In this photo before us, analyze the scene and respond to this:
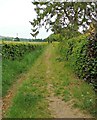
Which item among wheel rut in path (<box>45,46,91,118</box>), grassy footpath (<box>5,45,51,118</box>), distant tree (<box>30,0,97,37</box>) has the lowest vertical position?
wheel rut in path (<box>45,46,91,118</box>)

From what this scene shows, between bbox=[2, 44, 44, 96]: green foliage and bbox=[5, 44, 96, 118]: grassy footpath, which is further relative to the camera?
bbox=[2, 44, 44, 96]: green foliage

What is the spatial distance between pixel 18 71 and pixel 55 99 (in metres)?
9.40

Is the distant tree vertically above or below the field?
above

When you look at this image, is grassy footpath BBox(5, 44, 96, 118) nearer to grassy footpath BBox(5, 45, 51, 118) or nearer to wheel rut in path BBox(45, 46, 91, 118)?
grassy footpath BBox(5, 45, 51, 118)

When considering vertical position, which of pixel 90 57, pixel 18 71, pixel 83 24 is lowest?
pixel 18 71

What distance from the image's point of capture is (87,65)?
46.8 ft

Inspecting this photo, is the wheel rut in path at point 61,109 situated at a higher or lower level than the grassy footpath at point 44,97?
lower

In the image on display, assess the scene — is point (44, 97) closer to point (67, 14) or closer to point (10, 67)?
point (67, 14)

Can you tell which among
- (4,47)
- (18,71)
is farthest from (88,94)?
(4,47)

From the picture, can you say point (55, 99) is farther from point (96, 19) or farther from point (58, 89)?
point (96, 19)

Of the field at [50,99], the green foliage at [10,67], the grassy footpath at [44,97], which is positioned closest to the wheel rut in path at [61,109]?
the field at [50,99]

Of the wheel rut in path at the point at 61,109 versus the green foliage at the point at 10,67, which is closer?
the wheel rut in path at the point at 61,109

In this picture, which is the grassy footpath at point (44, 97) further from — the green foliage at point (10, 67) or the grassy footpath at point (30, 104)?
the green foliage at point (10, 67)

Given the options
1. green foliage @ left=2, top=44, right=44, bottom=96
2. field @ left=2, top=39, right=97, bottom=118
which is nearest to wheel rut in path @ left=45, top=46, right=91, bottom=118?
field @ left=2, top=39, right=97, bottom=118
